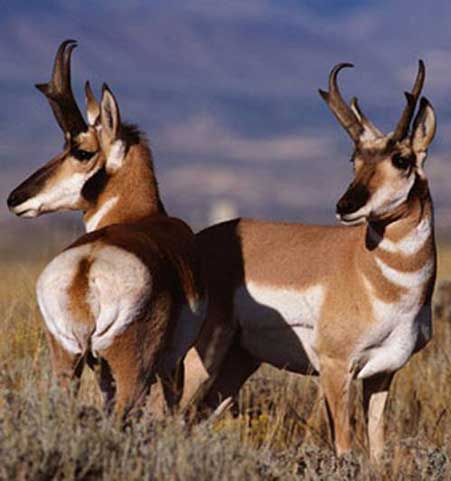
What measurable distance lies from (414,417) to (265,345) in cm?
172

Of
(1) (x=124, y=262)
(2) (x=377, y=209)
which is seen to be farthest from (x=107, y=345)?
(2) (x=377, y=209)

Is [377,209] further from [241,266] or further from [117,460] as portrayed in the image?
[117,460]

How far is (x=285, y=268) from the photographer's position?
6.69 meters

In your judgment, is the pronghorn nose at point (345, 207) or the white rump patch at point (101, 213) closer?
the pronghorn nose at point (345, 207)

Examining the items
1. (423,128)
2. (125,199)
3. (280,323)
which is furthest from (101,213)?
(423,128)

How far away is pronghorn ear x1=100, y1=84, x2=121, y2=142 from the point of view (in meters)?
6.01

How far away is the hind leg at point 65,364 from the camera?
4.64 meters

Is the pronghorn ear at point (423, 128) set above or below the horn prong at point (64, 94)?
below

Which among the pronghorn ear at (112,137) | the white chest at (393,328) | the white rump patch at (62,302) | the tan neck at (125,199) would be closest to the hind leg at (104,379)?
the white rump patch at (62,302)

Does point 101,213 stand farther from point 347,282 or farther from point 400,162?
point 400,162

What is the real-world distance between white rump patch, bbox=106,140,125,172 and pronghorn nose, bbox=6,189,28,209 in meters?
0.52

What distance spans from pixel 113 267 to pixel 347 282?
2172 millimetres

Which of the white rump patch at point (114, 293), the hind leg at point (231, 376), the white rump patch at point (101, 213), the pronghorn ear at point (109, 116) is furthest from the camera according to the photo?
the hind leg at point (231, 376)

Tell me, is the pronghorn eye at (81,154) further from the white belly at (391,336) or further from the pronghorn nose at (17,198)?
the white belly at (391,336)
